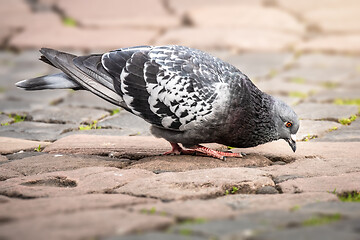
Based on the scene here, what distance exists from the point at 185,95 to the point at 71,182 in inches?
39.2

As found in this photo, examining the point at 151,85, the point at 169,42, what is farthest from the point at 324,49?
the point at 151,85

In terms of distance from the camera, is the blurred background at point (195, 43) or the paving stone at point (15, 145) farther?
the blurred background at point (195, 43)

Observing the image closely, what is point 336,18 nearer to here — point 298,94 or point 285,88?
point 285,88

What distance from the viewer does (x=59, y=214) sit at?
276 cm

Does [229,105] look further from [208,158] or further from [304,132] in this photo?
[304,132]

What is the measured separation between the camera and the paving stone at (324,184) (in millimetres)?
3344

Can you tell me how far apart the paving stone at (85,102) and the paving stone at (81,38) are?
2.06 metres

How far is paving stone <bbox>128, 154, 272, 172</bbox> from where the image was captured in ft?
13.1

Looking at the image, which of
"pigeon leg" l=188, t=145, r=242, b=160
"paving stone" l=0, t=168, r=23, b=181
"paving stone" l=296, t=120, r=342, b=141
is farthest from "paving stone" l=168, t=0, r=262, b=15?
"paving stone" l=0, t=168, r=23, b=181

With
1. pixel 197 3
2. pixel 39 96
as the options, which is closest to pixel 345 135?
pixel 39 96

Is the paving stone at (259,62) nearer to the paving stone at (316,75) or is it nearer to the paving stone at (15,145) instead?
the paving stone at (316,75)

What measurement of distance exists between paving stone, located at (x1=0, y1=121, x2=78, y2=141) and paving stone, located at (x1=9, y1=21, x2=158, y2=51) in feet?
10.7

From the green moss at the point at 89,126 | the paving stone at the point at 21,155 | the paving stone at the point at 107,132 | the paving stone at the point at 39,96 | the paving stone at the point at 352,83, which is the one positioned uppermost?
the paving stone at the point at 352,83

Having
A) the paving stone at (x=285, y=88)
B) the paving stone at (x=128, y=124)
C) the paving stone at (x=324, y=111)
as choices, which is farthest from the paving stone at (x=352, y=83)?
the paving stone at (x=128, y=124)
